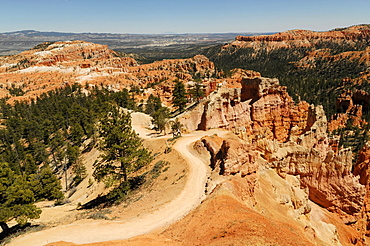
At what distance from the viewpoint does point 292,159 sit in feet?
103

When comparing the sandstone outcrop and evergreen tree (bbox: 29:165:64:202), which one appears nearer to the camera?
evergreen tree (bbox: 29:165:64:202)

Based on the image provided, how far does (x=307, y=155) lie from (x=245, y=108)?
71.0 ft

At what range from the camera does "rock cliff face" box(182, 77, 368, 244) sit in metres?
25.6

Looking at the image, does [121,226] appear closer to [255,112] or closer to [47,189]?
[47,189]

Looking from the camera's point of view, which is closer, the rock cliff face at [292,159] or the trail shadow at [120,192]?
the rock cliff face at [292,159]

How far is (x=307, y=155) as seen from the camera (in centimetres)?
3150

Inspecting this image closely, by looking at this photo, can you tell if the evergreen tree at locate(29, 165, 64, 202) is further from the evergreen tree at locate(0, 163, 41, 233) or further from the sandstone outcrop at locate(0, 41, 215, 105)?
the sandstone outcrop at locate(0, 41, 215, 105)

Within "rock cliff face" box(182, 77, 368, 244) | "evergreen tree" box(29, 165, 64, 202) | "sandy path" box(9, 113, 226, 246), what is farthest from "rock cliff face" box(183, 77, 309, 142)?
"evergreen tree" box(29, 165, 64, 202)

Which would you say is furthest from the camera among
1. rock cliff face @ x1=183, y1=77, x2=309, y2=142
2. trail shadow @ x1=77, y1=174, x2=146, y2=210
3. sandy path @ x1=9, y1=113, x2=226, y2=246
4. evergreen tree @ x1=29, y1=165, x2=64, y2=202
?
rock cliff face @ x1=183, y1=77, x2=309, y2=142

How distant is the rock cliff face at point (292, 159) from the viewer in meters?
25.6

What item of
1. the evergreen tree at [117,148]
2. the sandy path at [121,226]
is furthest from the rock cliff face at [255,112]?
the sandy path at [121,226]

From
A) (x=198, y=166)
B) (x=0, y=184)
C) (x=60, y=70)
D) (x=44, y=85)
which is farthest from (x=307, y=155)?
(x=60, y=70)

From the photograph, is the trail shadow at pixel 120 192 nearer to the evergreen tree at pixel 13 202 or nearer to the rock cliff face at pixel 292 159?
the evergreen tree at pixel 13 202

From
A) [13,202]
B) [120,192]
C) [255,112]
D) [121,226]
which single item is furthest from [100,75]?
[121,226]
